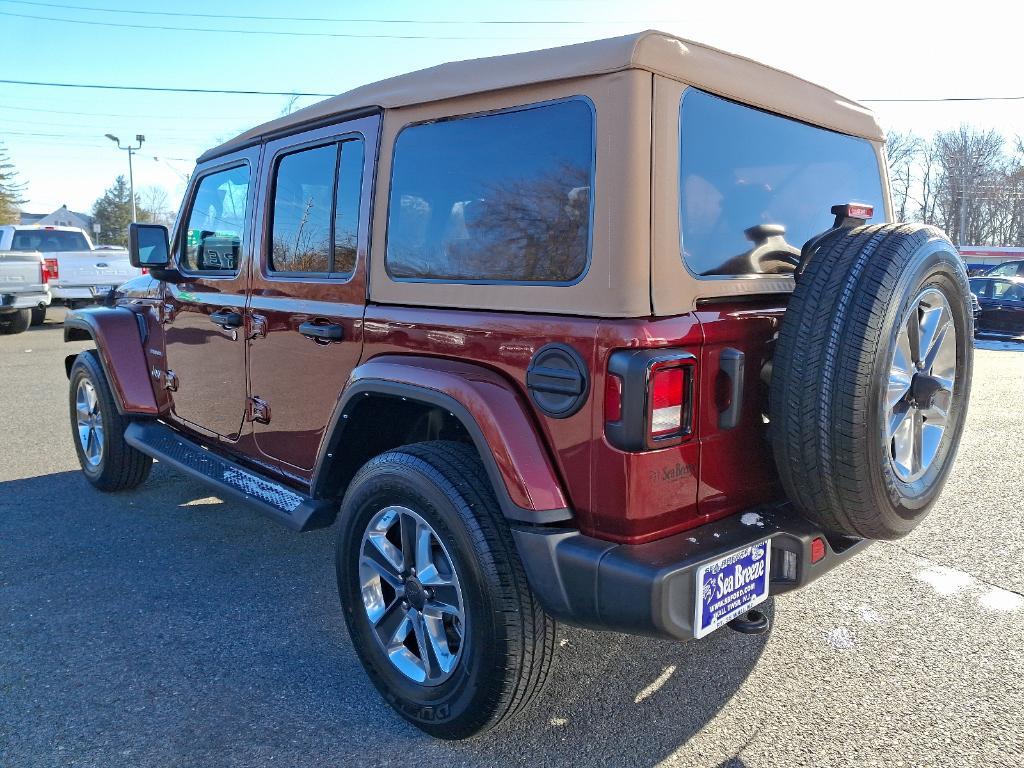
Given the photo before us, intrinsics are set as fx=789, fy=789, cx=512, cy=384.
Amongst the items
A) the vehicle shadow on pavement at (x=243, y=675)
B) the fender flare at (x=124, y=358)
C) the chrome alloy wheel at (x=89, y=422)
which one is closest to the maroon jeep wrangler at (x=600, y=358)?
the vehicle shadow on pavement at (x=243, y=675)

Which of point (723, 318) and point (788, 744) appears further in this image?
point (788, 744)

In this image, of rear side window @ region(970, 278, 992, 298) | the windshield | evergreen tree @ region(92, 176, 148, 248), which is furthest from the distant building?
rear side window @ region(970, 278, 992, 298)

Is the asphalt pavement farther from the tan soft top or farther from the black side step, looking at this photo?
the tan soft top

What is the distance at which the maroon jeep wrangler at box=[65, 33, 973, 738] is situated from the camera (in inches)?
82.6

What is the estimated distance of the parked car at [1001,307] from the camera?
48.3ft

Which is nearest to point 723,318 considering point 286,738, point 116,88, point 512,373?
point 512,373

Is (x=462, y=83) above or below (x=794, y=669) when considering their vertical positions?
above

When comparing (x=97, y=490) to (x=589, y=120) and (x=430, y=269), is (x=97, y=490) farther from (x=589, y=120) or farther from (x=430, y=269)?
(x=589, y=120)

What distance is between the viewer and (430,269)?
8.63 feet

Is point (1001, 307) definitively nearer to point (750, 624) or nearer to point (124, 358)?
point (750, 624)

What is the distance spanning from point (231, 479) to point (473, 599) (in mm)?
1708

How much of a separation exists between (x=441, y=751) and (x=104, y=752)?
3.36 feet

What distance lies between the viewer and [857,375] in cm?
210

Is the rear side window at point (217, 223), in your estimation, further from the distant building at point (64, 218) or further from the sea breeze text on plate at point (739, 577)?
the distant building at point (64, 218)
